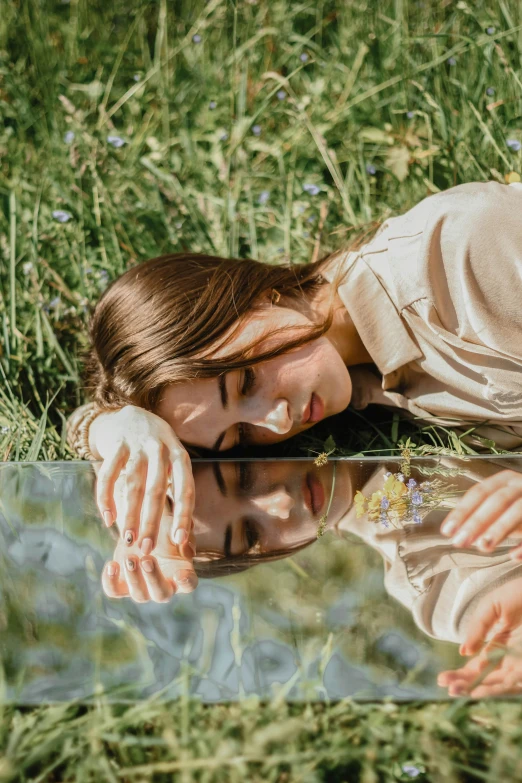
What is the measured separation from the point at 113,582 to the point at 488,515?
50 centimetres

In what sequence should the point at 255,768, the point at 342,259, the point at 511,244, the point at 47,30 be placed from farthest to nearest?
the point at 47,30 → the point at 342,259 → the point at 511,244 → the point at 255,768

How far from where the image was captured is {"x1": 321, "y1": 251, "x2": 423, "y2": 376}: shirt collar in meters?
1.50

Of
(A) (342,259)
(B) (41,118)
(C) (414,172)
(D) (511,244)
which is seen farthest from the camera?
(B) (41,118)

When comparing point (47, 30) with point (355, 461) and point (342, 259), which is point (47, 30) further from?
point (355, 461)

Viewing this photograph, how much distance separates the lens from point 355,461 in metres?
1.39

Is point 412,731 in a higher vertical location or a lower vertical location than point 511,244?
lower

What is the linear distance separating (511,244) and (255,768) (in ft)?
3.35

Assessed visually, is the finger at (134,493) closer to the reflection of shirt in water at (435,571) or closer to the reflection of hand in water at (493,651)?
the reflection of shirt in water at (435,571)

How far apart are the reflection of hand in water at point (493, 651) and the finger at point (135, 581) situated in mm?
382

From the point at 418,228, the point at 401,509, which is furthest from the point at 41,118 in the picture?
the point at 401,509

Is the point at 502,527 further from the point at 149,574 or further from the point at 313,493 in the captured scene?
the point at 149,574

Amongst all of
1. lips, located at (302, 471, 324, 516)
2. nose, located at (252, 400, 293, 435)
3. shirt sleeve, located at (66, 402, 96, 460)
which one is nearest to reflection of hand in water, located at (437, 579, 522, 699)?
lips, located at (302, 471, 324, 516)

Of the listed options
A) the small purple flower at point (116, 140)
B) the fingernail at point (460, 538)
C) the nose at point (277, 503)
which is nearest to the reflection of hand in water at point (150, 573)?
the nose at point (277, 503)

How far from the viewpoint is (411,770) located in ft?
2.11
